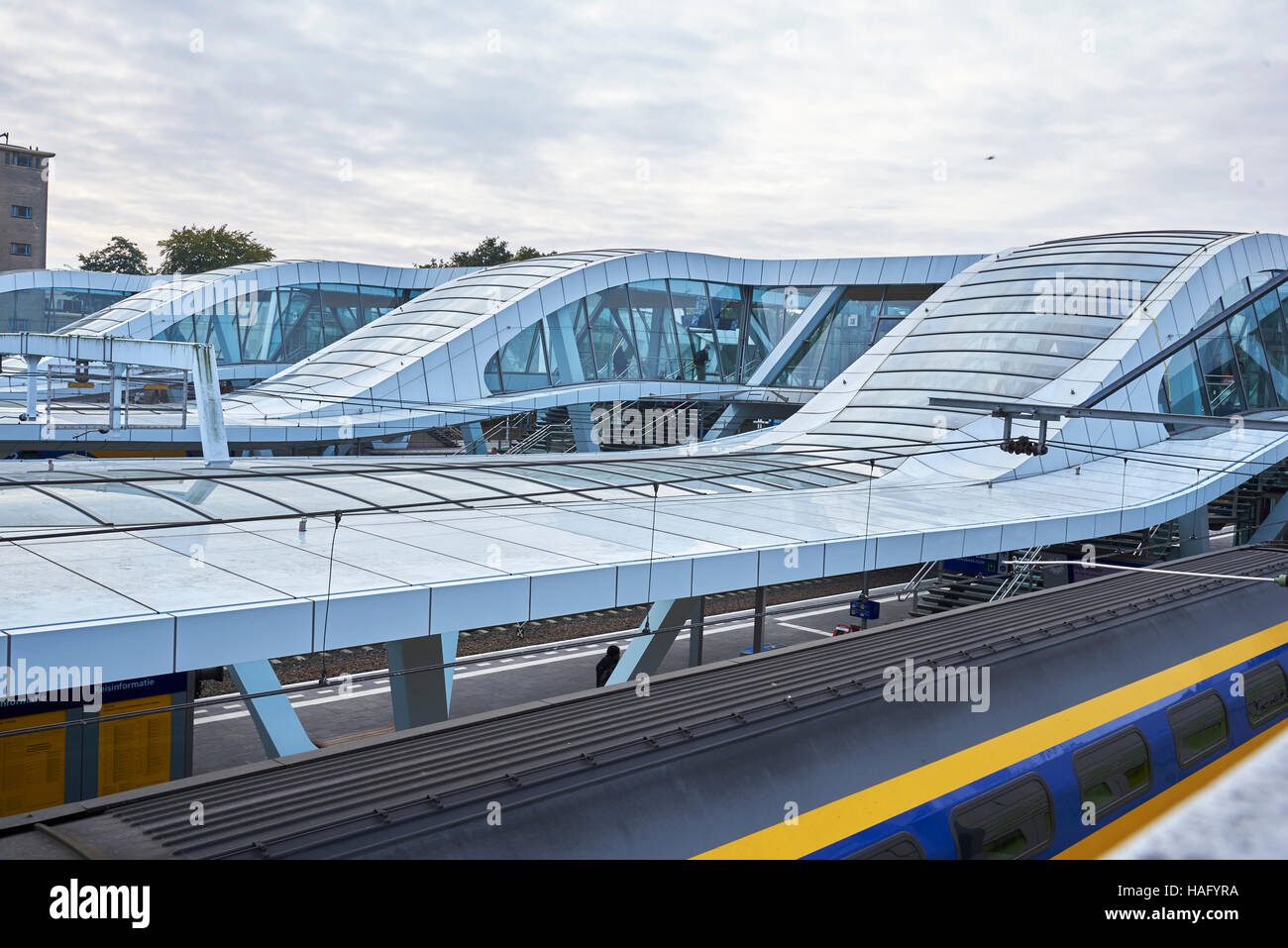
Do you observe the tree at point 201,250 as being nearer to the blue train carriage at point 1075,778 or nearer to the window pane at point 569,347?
the window pane at point 569,347

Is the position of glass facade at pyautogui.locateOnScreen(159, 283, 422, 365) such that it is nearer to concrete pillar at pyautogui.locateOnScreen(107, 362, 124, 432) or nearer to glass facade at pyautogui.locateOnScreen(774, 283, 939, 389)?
concrete pillar at pyautogui.locateOnScreen(107, 362, 124, 432)

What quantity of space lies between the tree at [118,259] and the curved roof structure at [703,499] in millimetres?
84084

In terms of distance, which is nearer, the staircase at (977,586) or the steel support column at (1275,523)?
the staircase at (977,586)

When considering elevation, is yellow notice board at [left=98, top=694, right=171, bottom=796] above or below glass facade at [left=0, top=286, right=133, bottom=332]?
below

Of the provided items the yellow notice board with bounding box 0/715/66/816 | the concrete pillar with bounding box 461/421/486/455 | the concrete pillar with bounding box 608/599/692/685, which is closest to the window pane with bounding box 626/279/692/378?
the concrete pillar with bounding box 461/421/486/455

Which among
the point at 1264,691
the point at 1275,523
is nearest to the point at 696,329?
the point at 1275,523

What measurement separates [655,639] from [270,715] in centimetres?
557

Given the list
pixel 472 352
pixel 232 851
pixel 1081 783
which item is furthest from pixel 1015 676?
pixel 472 352

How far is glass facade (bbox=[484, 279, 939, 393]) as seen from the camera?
3894 cm

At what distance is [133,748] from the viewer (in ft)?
35.6

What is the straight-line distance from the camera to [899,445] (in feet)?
87.5

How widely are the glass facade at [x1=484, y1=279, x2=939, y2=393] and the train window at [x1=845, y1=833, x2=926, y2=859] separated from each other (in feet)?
103

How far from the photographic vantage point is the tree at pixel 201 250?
85.7 meters

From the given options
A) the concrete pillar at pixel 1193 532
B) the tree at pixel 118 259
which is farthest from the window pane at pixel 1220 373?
the tree at pixel 118 259
